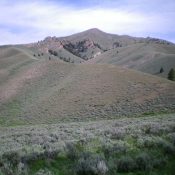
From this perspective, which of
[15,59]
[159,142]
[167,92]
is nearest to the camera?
[159,142]

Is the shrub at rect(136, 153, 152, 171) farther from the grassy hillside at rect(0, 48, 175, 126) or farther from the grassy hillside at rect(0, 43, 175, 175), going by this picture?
the grassy hillside at rect(0, 48, 175, 126)

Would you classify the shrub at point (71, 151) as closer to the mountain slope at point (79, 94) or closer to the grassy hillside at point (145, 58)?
the mountain slope at point (79, 94)

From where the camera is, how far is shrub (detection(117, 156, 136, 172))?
9117mm

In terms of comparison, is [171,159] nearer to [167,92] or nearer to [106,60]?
[167,92]

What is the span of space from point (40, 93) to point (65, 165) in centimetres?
4905

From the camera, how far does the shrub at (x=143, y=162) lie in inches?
358

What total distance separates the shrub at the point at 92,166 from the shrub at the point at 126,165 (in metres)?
0.45

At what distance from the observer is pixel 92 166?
344 inches

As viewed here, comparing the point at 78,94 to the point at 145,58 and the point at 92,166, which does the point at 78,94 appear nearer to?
the point at 92,166

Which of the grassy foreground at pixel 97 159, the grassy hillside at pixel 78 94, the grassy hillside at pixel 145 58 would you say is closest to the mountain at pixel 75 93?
the grassy hillside at pixel 78 94

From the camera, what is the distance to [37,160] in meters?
10.3

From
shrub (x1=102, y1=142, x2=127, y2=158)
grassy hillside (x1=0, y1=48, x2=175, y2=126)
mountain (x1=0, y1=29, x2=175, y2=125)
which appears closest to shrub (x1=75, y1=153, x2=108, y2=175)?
shrub (x1=102, y1=142, x2=127, y2=158)

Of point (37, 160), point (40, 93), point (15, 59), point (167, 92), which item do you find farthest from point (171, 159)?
point (15, 59)

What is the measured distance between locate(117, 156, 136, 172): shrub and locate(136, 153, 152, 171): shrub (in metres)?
0.14
